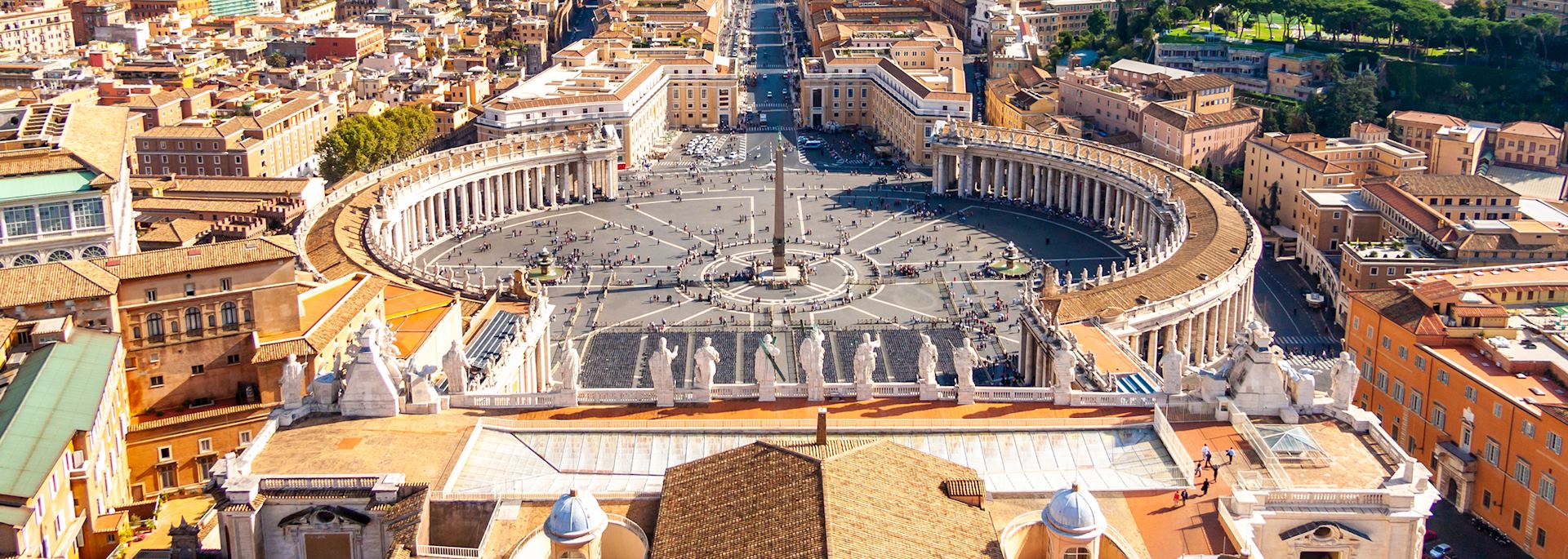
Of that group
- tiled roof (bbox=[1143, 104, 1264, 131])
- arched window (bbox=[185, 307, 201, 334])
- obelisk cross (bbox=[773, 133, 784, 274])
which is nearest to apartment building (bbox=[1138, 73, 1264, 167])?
tiled roof (bbox=[1143, 104, 1264, 131])

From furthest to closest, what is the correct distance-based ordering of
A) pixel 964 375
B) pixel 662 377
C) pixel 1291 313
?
pixel 1291 313 < pixel 964 375 < pixel 662 377

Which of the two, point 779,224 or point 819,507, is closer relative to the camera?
point 819,507

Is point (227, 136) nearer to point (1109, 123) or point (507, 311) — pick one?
point (507, 311)

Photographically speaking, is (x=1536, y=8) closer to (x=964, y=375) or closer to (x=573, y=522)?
(x=964, y=375)

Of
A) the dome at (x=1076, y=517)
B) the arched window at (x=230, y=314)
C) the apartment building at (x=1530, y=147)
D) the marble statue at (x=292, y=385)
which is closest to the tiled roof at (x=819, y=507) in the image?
the dome at (x=1076, y=517)

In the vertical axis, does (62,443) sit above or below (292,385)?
below

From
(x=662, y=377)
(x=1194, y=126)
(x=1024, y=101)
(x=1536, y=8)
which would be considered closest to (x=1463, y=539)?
(x=662, y=377)

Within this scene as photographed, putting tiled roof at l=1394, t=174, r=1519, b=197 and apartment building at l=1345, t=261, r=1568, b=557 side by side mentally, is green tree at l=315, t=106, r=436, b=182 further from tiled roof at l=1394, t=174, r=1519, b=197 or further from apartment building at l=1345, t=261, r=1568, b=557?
apartment building at l=1345, t=261, r=1568, b=557

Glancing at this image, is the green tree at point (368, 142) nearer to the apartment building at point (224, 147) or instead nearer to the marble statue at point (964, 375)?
the apartment building at point (224, 147)

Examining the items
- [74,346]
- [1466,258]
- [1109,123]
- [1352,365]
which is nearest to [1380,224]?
[1466,258]
